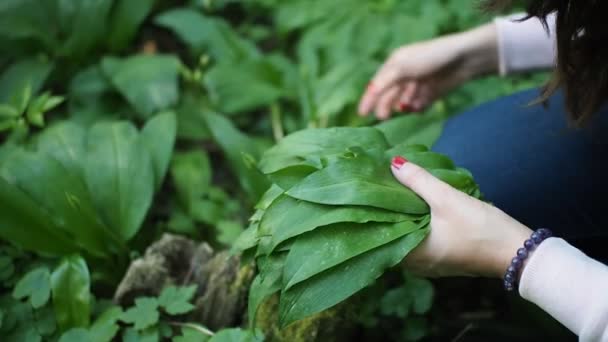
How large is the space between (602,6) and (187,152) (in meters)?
1.09

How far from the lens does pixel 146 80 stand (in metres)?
1.69

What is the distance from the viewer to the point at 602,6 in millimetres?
905

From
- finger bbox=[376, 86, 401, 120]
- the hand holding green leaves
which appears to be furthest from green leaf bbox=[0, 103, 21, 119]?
finger bbox=[376, 86, 401, 120]

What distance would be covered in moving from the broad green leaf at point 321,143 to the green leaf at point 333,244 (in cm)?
21

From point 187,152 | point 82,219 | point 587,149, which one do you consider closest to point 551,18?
point 587,149

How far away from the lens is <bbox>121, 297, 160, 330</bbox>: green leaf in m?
1.11

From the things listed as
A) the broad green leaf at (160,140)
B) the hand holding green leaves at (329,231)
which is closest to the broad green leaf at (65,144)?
the broad green leaf at (160,140)

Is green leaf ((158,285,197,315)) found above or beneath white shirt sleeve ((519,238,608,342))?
beneath

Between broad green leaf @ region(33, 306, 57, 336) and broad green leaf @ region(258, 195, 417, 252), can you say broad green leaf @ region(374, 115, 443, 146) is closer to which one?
broad green leaf @ region(258, 195, 417, 252)

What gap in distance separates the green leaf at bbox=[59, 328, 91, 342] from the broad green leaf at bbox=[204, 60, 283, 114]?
785 mm

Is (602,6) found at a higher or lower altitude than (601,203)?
higher

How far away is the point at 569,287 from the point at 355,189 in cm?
33

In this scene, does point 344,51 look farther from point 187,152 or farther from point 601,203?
point 601,203

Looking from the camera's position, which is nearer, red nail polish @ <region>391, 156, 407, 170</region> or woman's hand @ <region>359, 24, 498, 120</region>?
red nail polish @ <region>391, 156, 407, 170</region>
